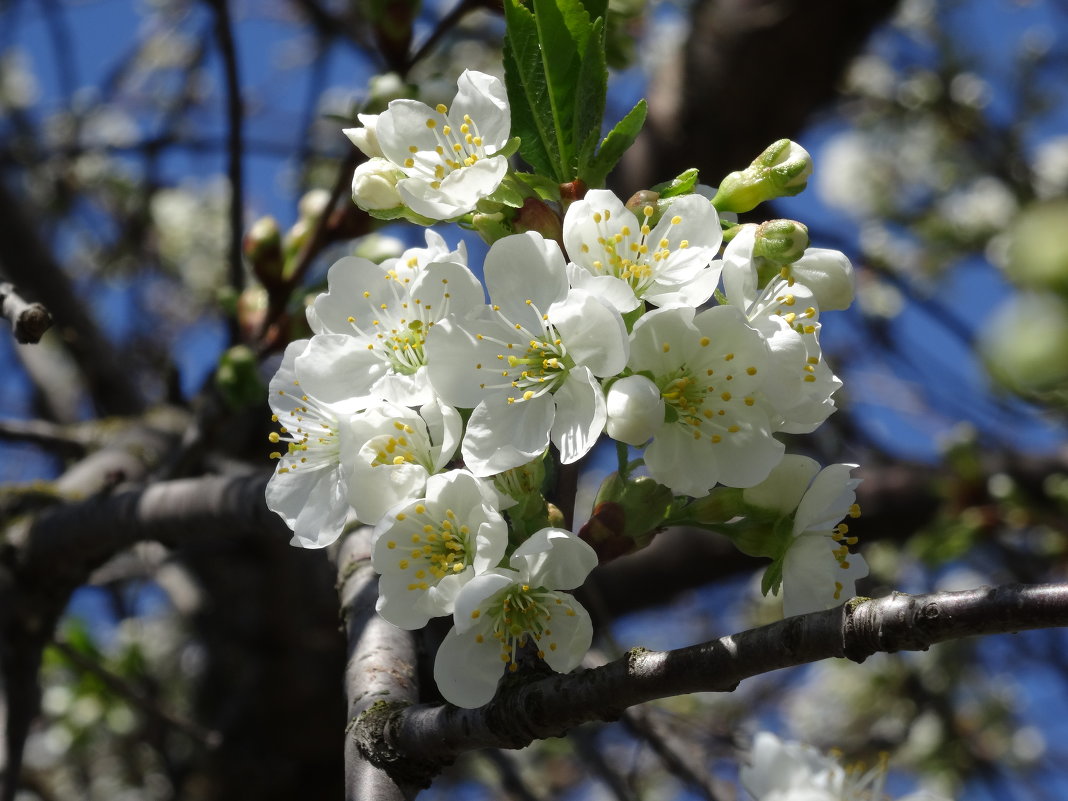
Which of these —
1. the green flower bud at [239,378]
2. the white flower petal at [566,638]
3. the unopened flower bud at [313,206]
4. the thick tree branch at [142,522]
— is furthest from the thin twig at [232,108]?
the white flower petal at [566,638]

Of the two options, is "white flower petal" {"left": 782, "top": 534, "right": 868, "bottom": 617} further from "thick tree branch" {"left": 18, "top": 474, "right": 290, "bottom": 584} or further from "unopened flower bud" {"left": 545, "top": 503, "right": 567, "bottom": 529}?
"thick tree branch" {"left": 18, "top": 474, "right": 290, "bottom": 584}

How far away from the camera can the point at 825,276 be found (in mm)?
1214

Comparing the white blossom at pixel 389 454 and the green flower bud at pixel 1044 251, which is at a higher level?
the green flower bud at pixel 1044 251

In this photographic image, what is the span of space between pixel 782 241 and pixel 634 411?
0.96 feet

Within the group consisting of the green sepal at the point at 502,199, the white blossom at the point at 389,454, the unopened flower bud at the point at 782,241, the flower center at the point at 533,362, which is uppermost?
the green sepal at the point at 502,199

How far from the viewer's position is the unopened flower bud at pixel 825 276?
A: 47.8 inches

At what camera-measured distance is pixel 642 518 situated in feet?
3.79

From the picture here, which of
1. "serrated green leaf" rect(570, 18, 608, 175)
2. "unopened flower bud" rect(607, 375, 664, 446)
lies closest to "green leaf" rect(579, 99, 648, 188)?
"serrated green leaf" rect(570, 18, 608, 175)

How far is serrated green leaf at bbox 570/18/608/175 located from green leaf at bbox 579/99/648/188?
12 millimetres

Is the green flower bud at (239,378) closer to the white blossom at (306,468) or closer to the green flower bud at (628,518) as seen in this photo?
the white blossom at (306,468)

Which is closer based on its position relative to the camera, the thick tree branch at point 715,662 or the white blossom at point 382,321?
the thick tree branch at point 715,662

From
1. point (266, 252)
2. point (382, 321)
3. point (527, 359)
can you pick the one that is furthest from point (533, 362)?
point (266, 252)

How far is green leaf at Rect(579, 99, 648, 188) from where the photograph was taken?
1232 millimetres

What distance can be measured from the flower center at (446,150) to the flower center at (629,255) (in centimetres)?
21
